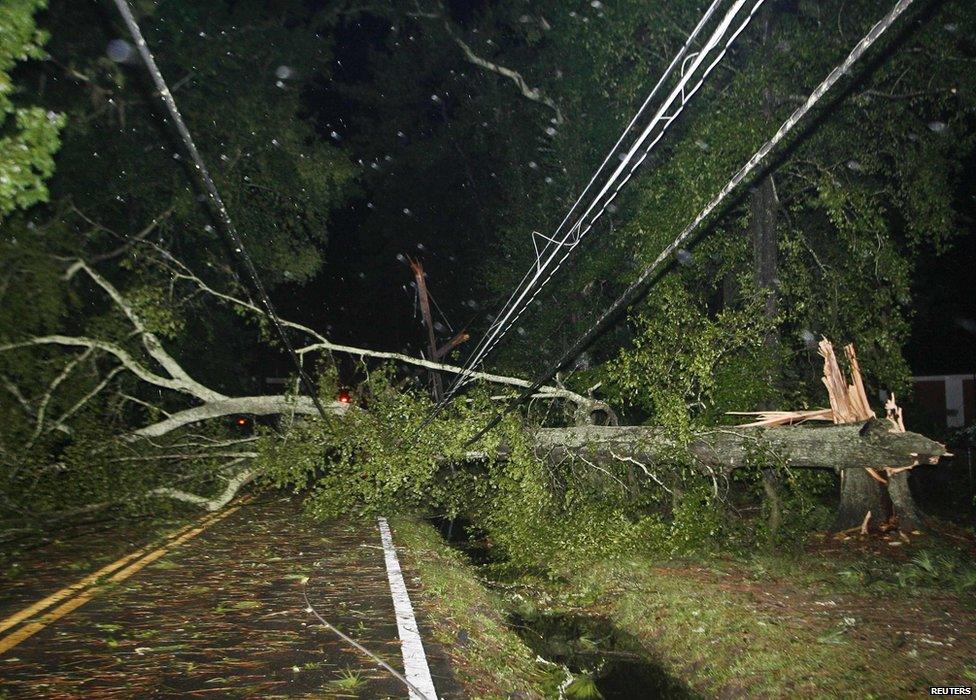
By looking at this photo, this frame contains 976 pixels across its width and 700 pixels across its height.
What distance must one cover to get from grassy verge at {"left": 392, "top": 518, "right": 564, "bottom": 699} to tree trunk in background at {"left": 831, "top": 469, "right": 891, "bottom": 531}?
4.96 meters

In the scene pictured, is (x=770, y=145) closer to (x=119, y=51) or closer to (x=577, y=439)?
(x=577, y=439)

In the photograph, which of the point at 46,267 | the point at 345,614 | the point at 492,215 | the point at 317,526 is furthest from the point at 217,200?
the point at 492,215

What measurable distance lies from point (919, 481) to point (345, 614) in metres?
15.9

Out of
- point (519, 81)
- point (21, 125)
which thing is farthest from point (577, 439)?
point (519, 81)

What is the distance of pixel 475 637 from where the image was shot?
6238 mm

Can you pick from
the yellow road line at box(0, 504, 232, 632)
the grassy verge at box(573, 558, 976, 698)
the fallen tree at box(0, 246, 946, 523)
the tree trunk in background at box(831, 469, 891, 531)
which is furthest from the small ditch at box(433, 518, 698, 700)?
the tree trunk in background at box(831, 469, 891, 531)

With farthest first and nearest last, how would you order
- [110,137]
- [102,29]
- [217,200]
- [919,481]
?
1. [919,481]
2. [110,137]
3. [102,29]
4. [217,200]

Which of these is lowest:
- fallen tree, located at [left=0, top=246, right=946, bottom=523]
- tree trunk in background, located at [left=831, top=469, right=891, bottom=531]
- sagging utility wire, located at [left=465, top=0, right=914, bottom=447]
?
tree trunk in background, located at [left=831, top=469, right=891, bottom=531]

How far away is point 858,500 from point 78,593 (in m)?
9.05

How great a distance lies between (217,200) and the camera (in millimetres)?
6109

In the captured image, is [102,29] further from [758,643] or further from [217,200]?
[758,643]

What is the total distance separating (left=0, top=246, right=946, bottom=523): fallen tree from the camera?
9664 mm

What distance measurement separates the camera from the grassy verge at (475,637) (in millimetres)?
5285

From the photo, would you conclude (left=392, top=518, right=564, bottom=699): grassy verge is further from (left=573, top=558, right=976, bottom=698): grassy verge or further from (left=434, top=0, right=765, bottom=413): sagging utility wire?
(left=434, top=0, right=765, bottom=413): sagging utility wire
